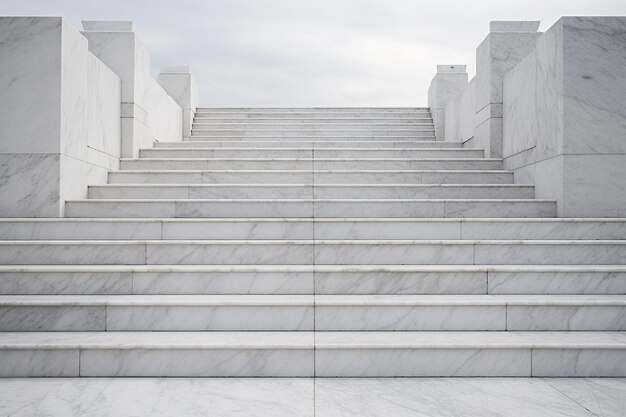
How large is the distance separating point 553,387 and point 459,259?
67.8 inches

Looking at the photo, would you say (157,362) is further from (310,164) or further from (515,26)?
(515,26)

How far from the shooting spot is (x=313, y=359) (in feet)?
13.5

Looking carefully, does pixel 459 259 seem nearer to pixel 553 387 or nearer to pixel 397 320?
pixel 397 320

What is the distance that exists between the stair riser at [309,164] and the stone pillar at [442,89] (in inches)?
150

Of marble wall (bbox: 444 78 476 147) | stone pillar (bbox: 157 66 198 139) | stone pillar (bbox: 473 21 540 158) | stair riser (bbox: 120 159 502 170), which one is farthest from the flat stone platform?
stone pillar (bbox: 157 66 198 139)

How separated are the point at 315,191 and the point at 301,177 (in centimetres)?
56

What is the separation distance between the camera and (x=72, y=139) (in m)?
6.34

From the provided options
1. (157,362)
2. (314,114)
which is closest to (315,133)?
(314,114)

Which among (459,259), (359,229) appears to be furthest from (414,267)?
(359,229)

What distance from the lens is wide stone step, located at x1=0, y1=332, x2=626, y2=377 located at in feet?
13.4

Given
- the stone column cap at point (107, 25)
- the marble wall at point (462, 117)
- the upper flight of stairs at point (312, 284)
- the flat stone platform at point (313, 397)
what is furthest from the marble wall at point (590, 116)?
the stone column cap at point (107, 25)

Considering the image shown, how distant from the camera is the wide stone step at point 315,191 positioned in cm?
687

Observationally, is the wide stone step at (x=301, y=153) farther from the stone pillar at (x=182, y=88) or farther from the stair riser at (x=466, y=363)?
the stair riser at (x=466, y=363)

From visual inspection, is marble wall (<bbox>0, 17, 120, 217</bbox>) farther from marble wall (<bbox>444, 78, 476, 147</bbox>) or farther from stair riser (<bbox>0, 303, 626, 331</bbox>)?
marble wall (<bbox>444, 78, 476, 147</bbox>)
